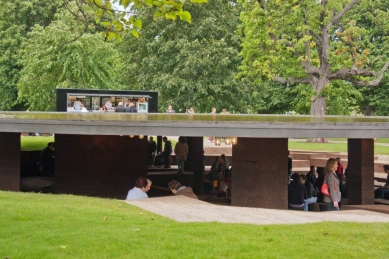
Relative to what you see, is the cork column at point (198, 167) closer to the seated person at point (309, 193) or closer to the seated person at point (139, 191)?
the seated person at point (309, 193)

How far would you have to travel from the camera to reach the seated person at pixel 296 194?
1677 centimetres

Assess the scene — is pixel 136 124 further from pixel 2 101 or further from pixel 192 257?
pixel 2 101

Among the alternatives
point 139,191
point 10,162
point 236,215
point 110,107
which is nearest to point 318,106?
point 110,107

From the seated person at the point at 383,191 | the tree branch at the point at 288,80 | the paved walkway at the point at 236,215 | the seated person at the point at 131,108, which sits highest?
the tree branch at the point at 288,80

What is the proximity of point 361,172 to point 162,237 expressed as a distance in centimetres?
1184

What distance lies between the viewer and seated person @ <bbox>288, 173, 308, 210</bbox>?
1677 centimetres

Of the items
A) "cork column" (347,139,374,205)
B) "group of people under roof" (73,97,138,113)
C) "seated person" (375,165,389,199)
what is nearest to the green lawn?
"cork column" (347,139,374,205)

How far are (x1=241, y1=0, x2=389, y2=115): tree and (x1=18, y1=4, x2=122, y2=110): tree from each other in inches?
398

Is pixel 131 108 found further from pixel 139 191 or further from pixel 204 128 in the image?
pixel 139 191

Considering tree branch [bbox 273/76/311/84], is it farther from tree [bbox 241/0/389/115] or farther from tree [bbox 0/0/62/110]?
tree [bbox 0/0/62/110]

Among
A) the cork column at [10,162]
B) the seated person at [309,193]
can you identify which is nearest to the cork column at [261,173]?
the seated person at [309,193]

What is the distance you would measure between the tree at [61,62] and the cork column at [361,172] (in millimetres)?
24993

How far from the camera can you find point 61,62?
139 feet

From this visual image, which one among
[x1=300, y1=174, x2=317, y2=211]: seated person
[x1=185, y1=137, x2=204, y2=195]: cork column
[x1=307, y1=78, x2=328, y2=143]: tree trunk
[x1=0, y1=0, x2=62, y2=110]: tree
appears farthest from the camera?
[x1=0, y1=0, x2=62, y2=110]: tree
